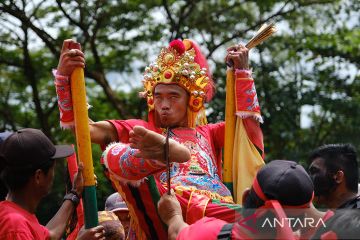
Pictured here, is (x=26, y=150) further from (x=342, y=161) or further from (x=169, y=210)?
(x=342, y=161)

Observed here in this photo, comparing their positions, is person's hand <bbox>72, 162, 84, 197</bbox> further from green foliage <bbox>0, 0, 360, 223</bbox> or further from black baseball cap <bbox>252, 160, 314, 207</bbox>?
green foliage <bbox>0, 0, 360, 223</bbox>

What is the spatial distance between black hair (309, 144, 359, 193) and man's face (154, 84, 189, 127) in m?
0.92

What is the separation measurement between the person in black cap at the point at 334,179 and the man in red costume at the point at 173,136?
0.50 meters

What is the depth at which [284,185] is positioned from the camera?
3.14 m

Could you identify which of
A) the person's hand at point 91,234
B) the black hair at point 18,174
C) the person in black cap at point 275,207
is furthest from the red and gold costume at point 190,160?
the person in black cap at point 275,207

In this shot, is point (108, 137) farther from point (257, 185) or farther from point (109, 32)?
point (109, 32)

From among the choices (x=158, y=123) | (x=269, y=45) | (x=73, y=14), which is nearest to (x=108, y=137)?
(x=158, y=123)

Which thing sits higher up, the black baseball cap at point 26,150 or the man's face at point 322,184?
the black baseball cap at point 26,150

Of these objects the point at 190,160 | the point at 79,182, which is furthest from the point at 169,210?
the point at 190,160

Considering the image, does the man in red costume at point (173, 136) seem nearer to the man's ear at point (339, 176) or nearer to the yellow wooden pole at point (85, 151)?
the yellow wooden pole at point (85, 151)

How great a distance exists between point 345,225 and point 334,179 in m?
1.81

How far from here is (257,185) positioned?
319 cm

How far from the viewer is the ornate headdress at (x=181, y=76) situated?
5016 mm

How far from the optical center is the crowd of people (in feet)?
10.4
